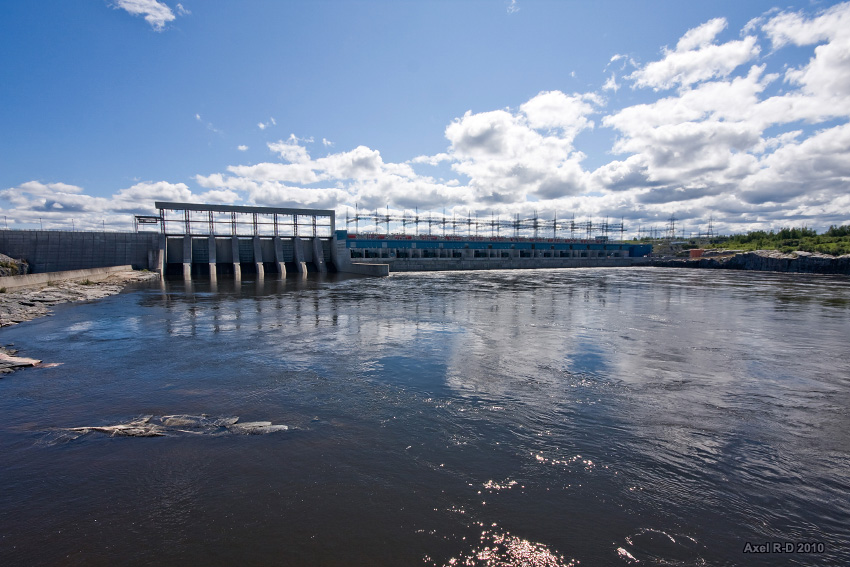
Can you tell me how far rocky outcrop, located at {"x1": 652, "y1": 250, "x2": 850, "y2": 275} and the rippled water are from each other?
5869 centimetres

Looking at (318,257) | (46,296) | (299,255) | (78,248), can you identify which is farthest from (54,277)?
(318,257)

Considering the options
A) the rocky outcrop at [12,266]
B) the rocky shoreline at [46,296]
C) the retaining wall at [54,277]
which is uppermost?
the rocky outcrop at [12,266]

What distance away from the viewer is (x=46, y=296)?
74.5ft

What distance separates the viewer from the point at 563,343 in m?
13.2

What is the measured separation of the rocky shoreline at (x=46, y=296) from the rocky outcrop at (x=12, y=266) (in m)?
6.47

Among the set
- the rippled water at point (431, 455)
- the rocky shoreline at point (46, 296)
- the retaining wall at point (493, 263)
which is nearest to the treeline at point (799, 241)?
the retaining wall at point (493, 263)

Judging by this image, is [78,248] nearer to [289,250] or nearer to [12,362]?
[289,250]

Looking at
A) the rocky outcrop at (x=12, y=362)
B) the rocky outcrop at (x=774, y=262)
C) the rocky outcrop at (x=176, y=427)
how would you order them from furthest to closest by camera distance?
the rocky outcrop at (x=774, y=262)
the rocky outcrop at (x=12, y=362)
the rocky outcrop at (x=176, y=427)

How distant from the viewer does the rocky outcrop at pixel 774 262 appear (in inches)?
2114

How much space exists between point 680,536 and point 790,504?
1.78m

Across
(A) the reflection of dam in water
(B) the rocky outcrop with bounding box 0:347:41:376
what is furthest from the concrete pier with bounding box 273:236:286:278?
(B) the rocky outcrop with bounding box 0:347:41:376

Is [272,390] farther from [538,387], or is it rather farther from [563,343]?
[563,343]

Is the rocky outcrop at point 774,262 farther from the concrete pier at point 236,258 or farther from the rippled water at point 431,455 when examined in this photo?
the concrete pier at point 236,258

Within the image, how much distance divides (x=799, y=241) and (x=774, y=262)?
63.3 ft
